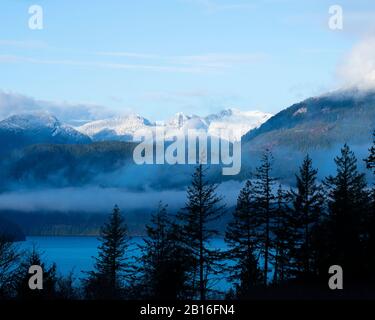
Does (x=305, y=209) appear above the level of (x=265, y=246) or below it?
above

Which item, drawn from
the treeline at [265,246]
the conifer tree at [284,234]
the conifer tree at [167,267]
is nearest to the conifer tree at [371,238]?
the treeline at [265,246]

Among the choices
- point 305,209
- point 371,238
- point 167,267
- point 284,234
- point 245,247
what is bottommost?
point 167,267

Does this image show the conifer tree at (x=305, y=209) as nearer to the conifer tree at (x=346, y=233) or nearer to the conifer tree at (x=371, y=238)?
the conifer tree at (x=346, y=233)

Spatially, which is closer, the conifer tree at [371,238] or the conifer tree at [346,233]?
the conifer tree at [371,238]

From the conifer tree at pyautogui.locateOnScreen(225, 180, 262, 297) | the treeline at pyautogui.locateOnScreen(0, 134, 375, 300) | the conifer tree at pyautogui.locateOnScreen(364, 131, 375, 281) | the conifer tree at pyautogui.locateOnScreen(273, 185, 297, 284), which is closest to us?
the conifer tree at pyautogui.locateOnScreen(364, 131, 375, 281)

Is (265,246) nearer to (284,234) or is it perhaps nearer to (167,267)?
(284,234)

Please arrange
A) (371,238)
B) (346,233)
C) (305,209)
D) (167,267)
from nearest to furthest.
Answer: (371,238)
(346,233)
(167,267)
(305,209)

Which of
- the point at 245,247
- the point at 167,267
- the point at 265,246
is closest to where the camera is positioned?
the point at 167,267

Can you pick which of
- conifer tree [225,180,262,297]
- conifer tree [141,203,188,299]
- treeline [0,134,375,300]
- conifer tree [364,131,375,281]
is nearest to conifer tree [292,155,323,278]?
treeline [0,134,375,300]

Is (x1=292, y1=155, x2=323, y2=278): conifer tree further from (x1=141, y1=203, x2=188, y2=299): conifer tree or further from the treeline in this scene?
(x1=141, y1=203, x2=188, y2=299): conifer tree

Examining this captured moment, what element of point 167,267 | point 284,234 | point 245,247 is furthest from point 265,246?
point 167,267

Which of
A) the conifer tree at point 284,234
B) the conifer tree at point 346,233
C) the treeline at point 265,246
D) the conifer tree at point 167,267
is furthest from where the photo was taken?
the conifer tree at point 284,234
